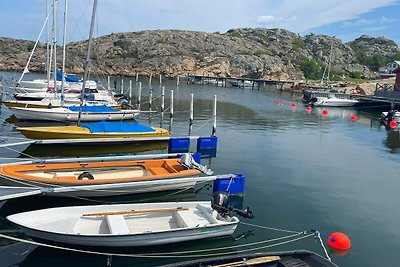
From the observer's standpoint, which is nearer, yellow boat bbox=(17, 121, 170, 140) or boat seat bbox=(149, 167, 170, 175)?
boat seat bbox=(149, 167, 170, 175)

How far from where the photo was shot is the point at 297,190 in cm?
1781

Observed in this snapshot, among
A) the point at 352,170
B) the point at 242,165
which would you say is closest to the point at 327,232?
the point at 242,165

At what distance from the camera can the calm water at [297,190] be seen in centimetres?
1139

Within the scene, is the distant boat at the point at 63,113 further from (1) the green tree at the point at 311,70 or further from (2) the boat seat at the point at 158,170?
(1) the green tree at the point at 311,70

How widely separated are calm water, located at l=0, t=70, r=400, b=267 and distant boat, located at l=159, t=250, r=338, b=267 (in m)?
2.22

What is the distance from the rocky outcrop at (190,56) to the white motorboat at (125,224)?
353 ft

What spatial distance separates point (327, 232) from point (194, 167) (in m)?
6.05

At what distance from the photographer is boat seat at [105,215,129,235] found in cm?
1013

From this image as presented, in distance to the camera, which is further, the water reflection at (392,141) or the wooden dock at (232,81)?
the wooden dock at (232,81)

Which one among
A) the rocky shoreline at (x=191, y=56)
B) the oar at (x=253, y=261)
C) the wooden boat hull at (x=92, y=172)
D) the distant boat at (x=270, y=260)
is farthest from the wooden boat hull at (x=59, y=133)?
the rocky shoreline at (x=191, y=56)

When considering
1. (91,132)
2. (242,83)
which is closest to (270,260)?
(91,132)

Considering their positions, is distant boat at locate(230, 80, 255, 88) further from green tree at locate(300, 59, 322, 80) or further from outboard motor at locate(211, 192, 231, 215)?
outboard motor at locate(211, 192, 231, 215)

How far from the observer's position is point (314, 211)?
1527 centimetres

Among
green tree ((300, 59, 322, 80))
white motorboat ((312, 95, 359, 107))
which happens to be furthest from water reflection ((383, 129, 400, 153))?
green tree ((300, 59, 322, 80))
